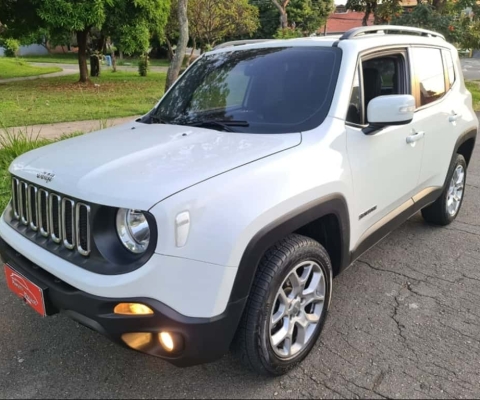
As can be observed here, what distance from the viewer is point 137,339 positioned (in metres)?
2.11

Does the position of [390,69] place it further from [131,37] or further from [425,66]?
[131,37]

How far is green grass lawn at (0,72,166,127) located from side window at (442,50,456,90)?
7.34m

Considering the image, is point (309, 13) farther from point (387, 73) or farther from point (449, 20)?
point (387, 73)

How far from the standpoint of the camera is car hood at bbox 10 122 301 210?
2129 millimetres

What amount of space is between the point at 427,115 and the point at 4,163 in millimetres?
4990

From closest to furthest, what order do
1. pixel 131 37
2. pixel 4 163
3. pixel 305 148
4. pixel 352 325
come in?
1. pixel 305 148
2. pixel 352 325
3. pixel 4 163
4. pixel 131 37

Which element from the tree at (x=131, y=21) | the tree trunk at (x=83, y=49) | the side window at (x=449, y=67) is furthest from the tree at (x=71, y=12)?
the side window at (x=449, y=67)

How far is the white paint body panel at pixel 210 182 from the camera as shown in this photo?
79.6 inches

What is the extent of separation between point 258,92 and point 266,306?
1.59m

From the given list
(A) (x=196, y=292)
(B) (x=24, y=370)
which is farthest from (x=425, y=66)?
(B) (x=24, y=370)

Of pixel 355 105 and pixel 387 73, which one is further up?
pixel 387 73

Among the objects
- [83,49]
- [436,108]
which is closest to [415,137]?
[436,108]

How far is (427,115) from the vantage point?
3.73 m

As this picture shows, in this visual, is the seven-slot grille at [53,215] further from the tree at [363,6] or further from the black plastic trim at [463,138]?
the tree at [363,6]
